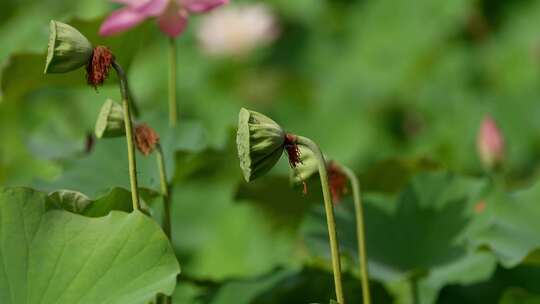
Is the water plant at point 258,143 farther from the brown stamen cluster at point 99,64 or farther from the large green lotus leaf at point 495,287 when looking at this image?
the large green lotus leaf at point 495,287

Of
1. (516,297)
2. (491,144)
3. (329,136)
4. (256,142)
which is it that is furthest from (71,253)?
(329,136)

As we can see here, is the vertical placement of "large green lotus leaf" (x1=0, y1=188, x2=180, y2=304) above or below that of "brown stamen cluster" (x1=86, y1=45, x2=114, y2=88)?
below

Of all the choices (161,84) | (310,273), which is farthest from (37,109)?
(310,273)

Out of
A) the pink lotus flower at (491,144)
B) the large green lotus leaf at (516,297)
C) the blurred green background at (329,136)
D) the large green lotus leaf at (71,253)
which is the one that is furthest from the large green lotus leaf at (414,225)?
the large green lotus leaf at (71,253)

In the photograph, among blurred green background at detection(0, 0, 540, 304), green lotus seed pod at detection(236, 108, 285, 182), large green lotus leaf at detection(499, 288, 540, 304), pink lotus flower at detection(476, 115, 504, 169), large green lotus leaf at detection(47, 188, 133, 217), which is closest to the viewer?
green lotus seed pod at detection(236, 108, 285, 182)

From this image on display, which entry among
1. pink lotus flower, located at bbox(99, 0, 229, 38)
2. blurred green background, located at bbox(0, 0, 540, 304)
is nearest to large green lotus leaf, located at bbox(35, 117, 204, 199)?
blurred green background, located at bbox(0, 0, 540, 304)

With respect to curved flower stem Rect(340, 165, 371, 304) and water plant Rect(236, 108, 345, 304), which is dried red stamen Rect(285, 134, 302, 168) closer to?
water plant Rect(236, 108, 345, 304)

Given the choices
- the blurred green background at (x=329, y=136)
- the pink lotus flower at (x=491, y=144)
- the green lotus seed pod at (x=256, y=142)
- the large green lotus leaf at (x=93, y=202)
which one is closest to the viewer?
the green lotus seed pod at (x=256, y=142)

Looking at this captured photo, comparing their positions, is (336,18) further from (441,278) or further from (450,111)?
(441,278)
